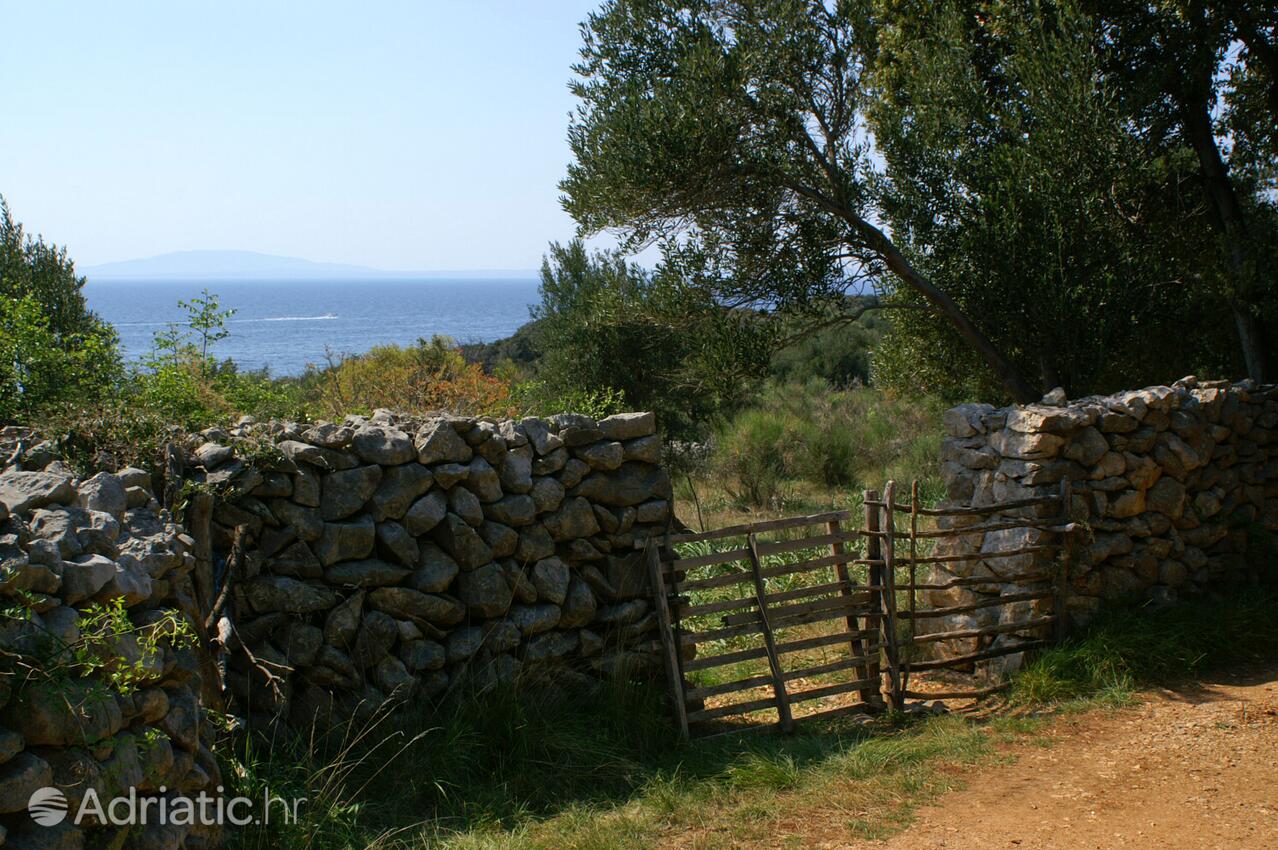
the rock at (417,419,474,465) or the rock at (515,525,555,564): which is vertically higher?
the rock at (417,419,474,465)

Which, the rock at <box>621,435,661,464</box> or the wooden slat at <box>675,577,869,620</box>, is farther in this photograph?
the rock at <box>621,435,661,464</box>

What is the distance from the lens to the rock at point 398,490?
Result: 229 inches

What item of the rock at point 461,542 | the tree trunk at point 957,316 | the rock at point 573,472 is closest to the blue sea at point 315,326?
the tree trunk at point 957,316

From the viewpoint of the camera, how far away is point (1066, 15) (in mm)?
9484

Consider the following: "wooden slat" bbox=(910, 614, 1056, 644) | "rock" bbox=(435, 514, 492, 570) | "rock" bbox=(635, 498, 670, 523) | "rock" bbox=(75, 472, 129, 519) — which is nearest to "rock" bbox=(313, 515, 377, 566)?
"rock" bbox=(435, 514, 492, 570)

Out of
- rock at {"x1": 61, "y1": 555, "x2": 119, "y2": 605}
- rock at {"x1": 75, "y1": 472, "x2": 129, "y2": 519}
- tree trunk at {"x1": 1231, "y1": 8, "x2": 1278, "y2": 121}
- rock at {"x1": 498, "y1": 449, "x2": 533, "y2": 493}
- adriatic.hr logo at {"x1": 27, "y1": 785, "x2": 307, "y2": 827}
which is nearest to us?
adriatic.hr logo at {"x1": 27, "y1": 785, "x2": 307, "y2": 827}

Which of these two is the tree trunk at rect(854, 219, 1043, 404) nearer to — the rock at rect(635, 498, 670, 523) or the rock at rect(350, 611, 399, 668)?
the rock at rect(635, 498, 670, 523)

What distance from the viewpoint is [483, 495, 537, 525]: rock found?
621 cm

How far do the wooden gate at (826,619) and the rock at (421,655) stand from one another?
4.98 feet

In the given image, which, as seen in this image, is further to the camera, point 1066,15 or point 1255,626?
point 1066,15

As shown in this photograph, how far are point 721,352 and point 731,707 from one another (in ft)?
14.4

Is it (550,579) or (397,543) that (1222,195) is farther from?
(397,543)

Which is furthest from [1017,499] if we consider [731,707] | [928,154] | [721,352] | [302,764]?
[302,764]

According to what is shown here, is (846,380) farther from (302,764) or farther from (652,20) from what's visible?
(302,764)
